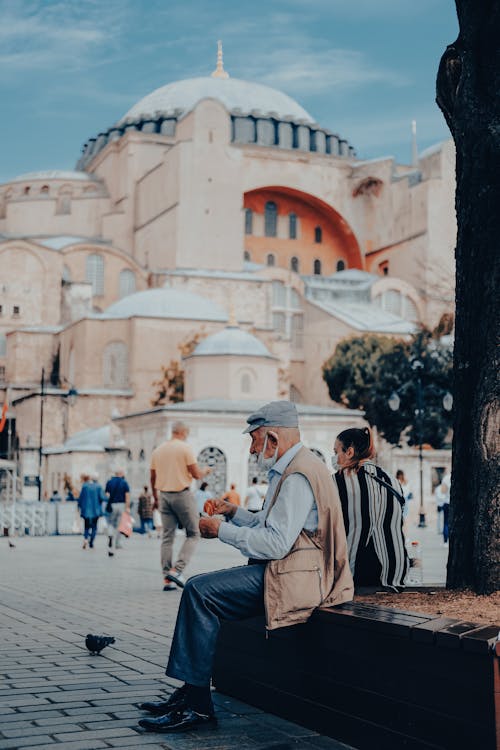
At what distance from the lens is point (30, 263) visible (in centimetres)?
5769

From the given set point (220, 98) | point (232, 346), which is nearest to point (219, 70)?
point (220, 98)

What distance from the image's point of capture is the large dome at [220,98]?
76500 millimetres

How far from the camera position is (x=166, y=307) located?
5084cm

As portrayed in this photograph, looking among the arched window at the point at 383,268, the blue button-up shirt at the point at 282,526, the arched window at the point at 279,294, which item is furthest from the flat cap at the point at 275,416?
the arched window at the point at 383,268

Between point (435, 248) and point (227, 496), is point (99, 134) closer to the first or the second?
point (435, 248)

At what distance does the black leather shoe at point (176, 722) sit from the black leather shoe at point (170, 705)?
0.10ft

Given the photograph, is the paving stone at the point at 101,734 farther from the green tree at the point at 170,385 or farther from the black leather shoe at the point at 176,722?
the green tree at the point at 170,385

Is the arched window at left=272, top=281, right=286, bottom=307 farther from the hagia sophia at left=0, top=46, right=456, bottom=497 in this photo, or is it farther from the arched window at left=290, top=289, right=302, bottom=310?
the arched window at left=290, top=289, right=302, bottom=310

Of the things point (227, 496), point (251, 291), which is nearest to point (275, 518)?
point (227, 496)

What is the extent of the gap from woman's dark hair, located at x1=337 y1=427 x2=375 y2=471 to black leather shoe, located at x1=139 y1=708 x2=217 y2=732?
1.52m

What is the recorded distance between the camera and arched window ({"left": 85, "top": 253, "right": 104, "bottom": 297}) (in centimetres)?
6038

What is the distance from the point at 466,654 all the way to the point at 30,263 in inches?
2205

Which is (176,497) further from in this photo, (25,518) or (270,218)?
(270,218)

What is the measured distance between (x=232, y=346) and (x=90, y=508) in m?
20.6
